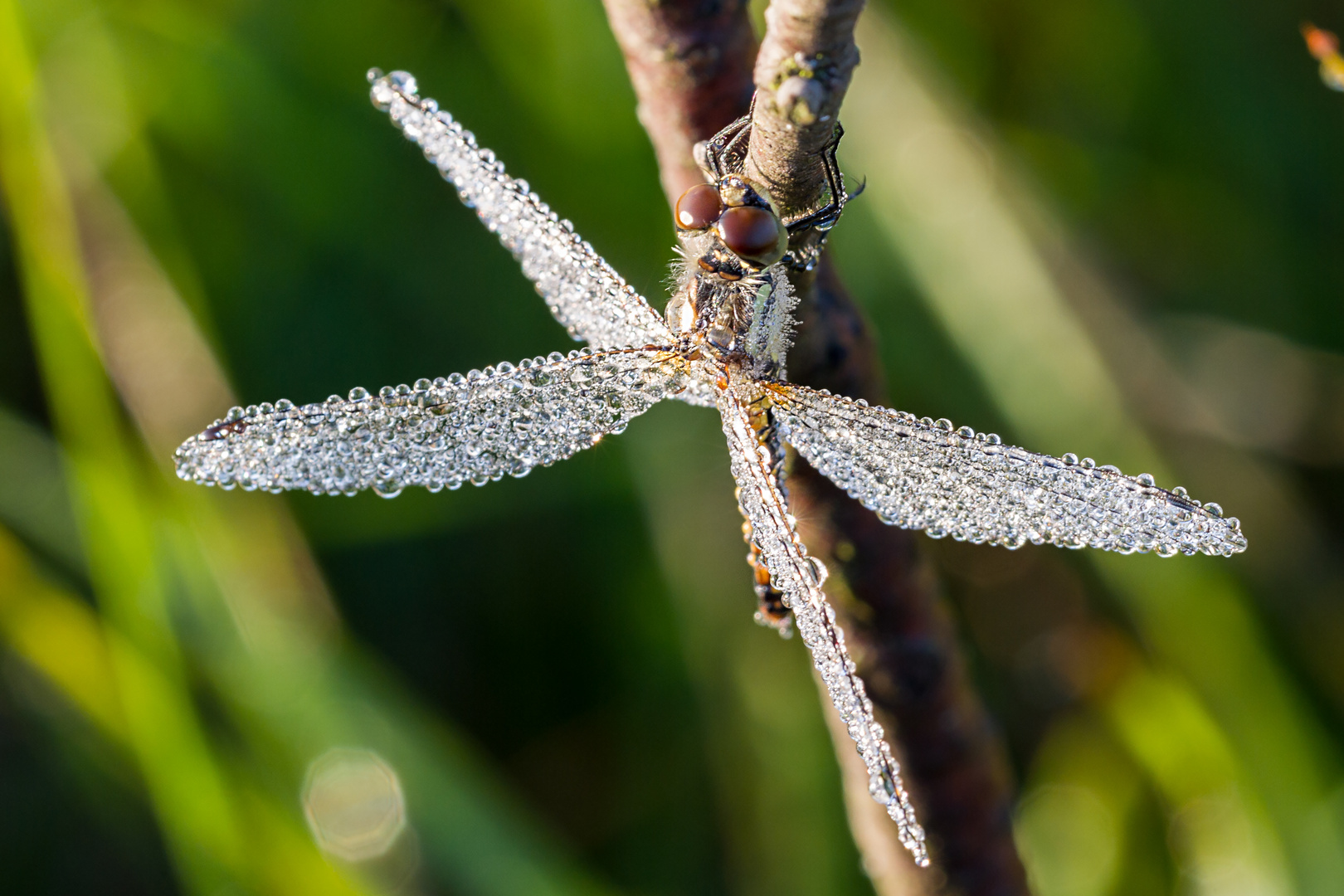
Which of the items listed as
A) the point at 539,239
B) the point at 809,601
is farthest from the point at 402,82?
the point at 809,601

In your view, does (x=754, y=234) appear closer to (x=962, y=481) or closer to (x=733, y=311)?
(x=733, y=311)

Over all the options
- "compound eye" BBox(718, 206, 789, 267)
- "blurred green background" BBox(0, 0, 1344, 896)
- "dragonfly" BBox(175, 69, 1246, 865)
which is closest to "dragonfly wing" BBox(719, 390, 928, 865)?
"dragonfly" BBox(175, 69, 1246, 865)

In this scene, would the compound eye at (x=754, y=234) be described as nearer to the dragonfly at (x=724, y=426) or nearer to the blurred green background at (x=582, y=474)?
the dragonfly at (x=724, y=426)

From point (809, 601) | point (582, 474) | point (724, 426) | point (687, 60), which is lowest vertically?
Result: point (809, 601)

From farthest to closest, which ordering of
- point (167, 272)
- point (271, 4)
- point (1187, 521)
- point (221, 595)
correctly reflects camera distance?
point (271, 4) < point (167, 272) < point (221, 595) < point (1187, 521)

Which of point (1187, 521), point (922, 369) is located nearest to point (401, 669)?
point (922, 369)

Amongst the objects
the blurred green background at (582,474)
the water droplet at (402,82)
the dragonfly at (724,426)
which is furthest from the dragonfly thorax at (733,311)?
the blurred green background at (582,474)

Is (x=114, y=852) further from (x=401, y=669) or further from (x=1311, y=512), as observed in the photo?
(x=1311, y=512)
